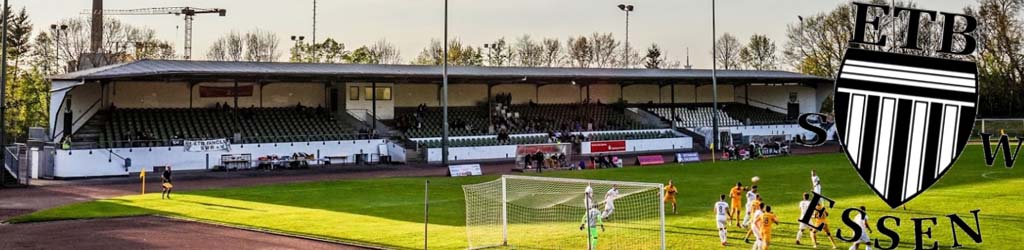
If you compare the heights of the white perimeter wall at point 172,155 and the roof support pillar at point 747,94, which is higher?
the roof support pillar at point 747,94

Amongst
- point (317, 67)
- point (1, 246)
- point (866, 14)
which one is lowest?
point (1, 246)

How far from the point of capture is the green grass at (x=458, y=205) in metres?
23.8

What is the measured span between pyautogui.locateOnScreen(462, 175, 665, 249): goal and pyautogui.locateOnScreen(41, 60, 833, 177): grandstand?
2501 centimetres

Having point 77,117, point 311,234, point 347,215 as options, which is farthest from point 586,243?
point 77,117

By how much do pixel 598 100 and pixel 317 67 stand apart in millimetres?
26993

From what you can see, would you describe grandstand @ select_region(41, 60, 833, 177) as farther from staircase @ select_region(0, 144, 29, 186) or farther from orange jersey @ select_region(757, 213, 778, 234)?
orange jersey @ select_region(757, 213, 778, 234)

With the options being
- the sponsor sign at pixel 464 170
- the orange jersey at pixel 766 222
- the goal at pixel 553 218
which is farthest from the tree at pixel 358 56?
the orange jersey at pixel 766 222

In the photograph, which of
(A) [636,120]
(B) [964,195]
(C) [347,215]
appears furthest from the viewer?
(A) [636,120]

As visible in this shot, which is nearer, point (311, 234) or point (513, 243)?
point (513, 243)

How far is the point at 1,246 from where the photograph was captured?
23.6 meters

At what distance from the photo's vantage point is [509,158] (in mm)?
62156

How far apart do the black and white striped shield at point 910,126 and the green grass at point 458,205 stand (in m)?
11.8

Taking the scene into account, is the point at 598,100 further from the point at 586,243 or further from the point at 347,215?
the point at 586,243

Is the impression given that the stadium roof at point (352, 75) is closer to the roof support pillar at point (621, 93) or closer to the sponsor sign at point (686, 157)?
the roof support pillar at point (621, 93)
